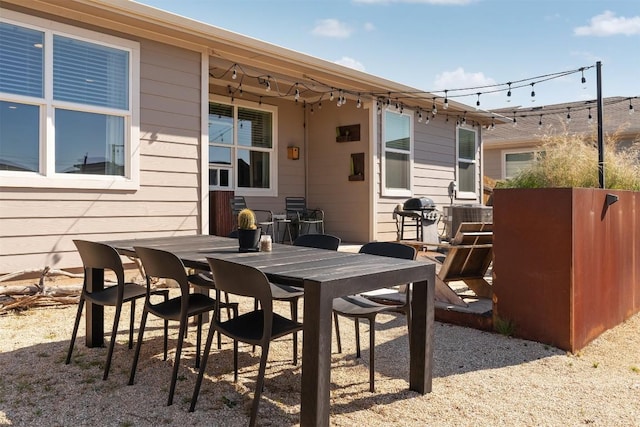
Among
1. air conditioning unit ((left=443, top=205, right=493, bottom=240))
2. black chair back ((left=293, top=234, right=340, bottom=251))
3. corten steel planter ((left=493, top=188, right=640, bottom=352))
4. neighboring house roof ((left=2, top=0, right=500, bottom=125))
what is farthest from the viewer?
air conditioning unit ((left=443, top=205, right=493, bottom=240))

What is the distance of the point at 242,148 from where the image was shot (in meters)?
7.87

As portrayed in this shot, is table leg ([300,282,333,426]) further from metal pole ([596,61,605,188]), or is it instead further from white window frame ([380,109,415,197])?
white window frame ([380,109,415,197])

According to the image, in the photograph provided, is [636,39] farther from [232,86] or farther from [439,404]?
[439,404]

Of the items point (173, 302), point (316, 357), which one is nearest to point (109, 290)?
point (173, 302)

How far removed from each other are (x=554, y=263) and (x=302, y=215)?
5.44 m

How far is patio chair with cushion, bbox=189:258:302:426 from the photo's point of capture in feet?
6.51

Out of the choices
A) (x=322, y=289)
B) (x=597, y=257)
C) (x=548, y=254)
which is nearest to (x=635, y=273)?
(x=597, y=257)

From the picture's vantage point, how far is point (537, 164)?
586cm

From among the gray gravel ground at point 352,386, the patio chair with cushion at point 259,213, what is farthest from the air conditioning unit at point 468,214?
the gray gravel ground at point 352,386

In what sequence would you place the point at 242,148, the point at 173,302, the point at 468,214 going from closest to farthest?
the point at 173,302 < the point at 468,214 < the point at 242,148

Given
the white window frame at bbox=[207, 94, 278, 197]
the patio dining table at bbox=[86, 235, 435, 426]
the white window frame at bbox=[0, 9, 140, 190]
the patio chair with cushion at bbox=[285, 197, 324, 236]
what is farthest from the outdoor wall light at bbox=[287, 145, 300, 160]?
the patio dining table at bbox=[86, 235, 435, 426]

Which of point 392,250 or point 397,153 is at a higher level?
point 397,153

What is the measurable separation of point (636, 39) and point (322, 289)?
10.2 m

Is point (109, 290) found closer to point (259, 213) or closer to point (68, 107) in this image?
point (68, 107)
